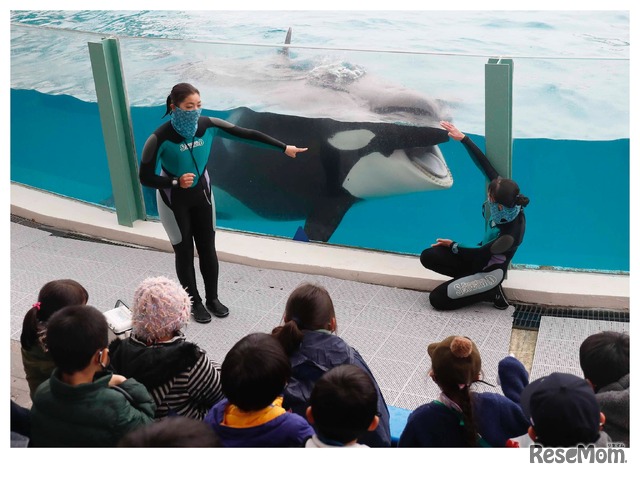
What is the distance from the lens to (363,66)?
4.86 metres

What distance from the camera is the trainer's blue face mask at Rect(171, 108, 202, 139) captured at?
407 cm

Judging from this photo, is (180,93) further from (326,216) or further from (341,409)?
(341,409)

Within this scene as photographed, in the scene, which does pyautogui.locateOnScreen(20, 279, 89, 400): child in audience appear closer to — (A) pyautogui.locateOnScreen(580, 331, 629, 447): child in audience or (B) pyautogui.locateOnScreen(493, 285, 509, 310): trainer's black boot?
(A) pyautogui.locateOnScreen(580, 331, 629, 447): child in audience

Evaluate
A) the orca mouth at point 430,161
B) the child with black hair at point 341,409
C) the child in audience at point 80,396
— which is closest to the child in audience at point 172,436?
the child with black hair at point 341,409

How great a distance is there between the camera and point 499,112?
4.46 meters

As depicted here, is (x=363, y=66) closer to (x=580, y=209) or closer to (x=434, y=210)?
(x=434, y=210)

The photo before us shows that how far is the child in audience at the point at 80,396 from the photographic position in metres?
2.12

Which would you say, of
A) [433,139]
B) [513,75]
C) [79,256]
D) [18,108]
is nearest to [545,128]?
[513,75]

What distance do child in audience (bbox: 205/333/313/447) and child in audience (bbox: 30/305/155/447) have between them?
277 mm

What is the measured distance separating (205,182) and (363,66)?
1.36m

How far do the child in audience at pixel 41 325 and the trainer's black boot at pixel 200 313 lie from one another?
1.72m

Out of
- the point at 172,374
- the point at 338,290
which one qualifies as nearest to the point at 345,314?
the point at 338,290

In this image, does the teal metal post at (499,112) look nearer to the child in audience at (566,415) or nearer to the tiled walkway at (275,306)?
the tiled walkway at (275,306)

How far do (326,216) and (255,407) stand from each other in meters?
3.15
